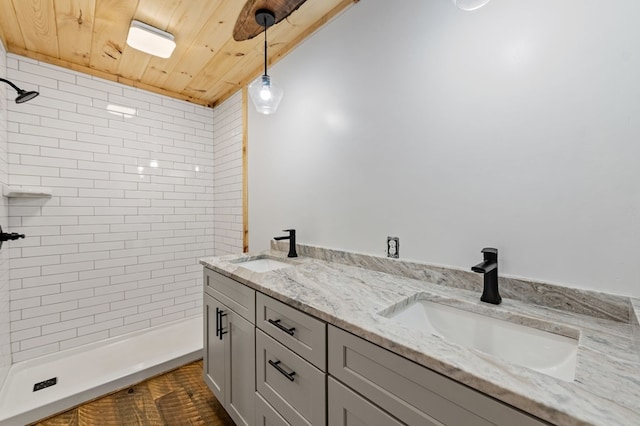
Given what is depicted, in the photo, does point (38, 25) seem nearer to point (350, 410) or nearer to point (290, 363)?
point (290, 363)

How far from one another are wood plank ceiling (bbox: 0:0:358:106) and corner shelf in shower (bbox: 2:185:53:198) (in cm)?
103

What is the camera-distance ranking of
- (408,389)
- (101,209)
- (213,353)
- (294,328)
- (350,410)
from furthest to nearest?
(101,209)
(213,353)
(294,328)
(350,410)
(408,389)

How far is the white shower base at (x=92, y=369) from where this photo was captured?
172 cm

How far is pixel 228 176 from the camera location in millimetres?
2846

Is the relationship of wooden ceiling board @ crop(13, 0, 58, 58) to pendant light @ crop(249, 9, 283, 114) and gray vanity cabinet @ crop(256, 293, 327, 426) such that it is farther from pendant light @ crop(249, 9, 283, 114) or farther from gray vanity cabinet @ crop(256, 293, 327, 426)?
gray vanity cabinet @ crop(256, 293, 327, 426)

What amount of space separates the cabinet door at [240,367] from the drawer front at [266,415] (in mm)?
50

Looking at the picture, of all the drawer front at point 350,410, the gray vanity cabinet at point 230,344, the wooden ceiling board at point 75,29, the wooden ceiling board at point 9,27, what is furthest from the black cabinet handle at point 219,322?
the wooden ceiling board at point 9,27

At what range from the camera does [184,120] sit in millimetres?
2928

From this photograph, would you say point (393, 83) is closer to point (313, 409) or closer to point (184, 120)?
point (313, 409)

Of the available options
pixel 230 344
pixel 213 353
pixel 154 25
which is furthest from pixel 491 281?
pixel 154 25

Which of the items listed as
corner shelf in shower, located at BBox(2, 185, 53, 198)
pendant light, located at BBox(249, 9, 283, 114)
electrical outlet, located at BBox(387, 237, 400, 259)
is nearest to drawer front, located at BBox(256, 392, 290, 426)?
electrical outlet, located at BBox(387, 237, 400, 259)

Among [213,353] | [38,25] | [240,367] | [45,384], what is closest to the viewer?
[240,367]

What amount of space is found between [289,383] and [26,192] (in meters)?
2.36

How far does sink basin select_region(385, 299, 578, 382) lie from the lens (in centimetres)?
74
